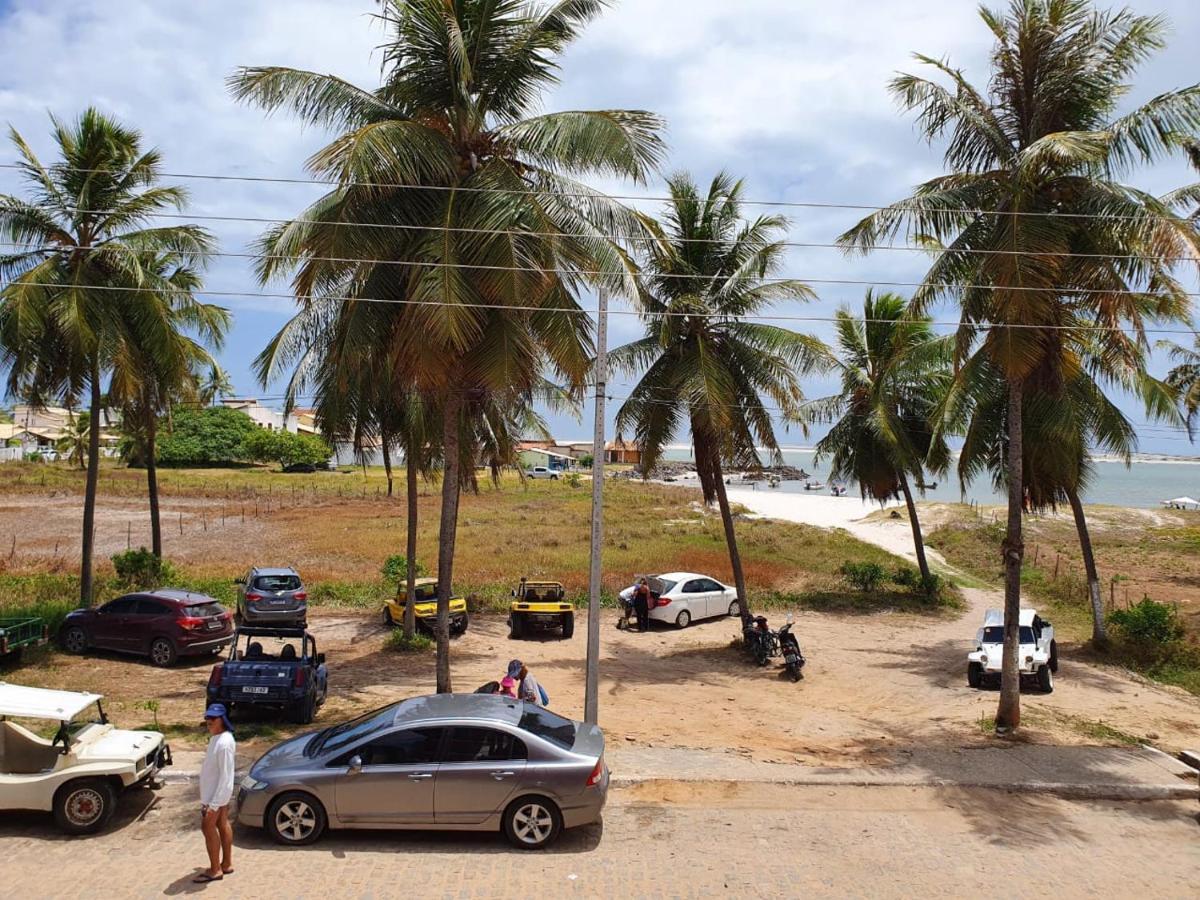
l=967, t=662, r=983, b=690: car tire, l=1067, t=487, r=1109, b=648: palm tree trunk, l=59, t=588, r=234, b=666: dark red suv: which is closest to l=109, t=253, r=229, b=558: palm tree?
l=59, t=588, r=234, b=666: dark red suv

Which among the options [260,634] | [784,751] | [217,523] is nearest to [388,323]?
[260,634]

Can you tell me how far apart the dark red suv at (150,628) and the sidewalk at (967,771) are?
652cm

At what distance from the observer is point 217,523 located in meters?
45.7

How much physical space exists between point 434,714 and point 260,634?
591 centimetres

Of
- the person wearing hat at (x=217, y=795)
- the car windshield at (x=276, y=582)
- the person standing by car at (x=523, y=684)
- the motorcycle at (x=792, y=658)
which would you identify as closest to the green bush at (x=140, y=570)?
the car windshield at (x=276, y=582)

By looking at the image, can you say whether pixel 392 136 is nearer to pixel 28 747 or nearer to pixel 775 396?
pixel 28 747

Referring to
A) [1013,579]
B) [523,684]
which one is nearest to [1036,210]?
[1013,579]

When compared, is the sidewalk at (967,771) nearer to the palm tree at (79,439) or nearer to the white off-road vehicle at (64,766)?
the white off-road vehicle at (64,766)

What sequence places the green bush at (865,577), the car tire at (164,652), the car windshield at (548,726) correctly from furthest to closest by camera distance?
the green bush at (865,577)
the car tire at (164,652)
the car windshield at (548,726)

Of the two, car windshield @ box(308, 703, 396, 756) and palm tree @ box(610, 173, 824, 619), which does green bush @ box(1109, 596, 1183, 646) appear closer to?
palm tree @ box(610, 173, 824, 619)

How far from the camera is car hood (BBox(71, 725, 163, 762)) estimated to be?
9188 millimetres

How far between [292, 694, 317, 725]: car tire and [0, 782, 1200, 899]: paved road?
3.05 metres

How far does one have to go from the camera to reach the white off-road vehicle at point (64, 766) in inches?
352

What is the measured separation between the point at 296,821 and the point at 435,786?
1399 mm
